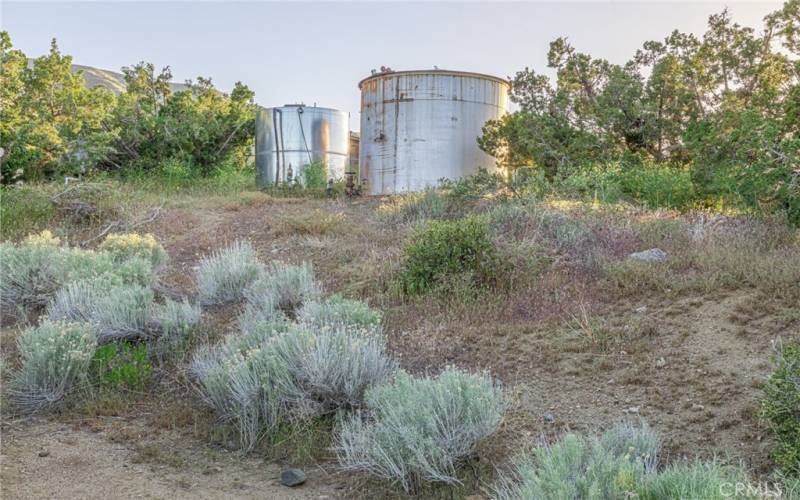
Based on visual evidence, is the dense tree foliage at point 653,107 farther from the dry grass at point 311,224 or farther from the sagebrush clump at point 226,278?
the sagebrush clump at point 226,278

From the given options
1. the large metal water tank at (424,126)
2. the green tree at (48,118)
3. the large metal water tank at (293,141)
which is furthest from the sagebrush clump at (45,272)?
the large metal water tank at (293,141)

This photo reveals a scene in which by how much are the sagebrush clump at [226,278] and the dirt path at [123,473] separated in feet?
8.69

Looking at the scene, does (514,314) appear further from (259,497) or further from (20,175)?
(20,175)

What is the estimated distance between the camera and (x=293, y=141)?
16344mm

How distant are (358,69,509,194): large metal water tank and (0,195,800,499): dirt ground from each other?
8016 millimetres

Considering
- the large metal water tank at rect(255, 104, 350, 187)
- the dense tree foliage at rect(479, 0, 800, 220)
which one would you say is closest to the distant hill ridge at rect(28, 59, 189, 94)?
the large metal water tank at rect(255, 104, 350, 187)

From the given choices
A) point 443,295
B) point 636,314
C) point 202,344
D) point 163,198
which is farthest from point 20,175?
point 636,314

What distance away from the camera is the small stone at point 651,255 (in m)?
6.65

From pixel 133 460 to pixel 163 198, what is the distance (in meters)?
9.55

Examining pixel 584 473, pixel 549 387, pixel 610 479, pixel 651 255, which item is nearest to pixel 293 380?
pixel 549 387

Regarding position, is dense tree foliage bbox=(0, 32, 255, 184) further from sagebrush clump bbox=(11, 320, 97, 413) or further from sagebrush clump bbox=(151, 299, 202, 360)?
sagebrush clump bbox=(11, 320, 97, 413)

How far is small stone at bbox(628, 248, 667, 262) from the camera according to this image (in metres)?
6.65

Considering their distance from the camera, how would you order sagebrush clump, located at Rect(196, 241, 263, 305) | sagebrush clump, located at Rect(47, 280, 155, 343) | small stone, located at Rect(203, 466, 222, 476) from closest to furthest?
1. small stone, located at Rect(203, 466, 222, 476)
2. sagebrush clump, located at Rect(47, 280, 155, 343)
3. sagebrush clump, located at Rect(196, 241, 263, 305)

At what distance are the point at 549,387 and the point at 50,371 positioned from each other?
362 centimetres
